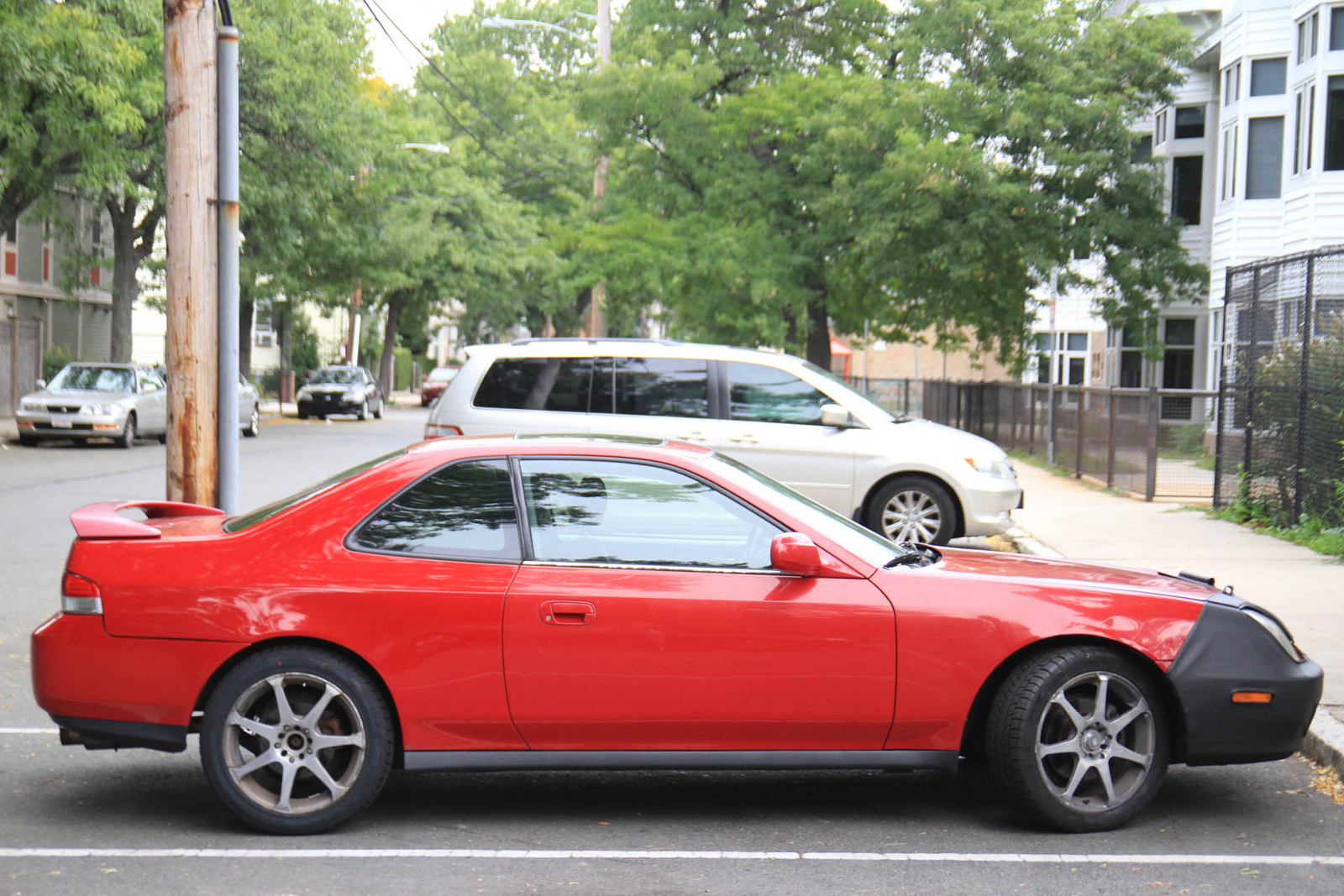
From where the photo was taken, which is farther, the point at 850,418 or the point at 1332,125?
the point at 1332,125

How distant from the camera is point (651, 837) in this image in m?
5.19

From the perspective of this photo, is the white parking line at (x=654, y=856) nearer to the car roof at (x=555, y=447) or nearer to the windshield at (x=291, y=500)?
the windshield at (x=291, y=500)

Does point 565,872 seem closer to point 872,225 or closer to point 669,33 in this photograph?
point 872,225

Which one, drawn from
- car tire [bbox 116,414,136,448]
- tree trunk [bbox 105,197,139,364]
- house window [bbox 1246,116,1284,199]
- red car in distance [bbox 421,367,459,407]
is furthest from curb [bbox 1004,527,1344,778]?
red car in distance [bbox 421,367,459,407]

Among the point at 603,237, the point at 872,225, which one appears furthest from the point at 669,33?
the point at 872,225

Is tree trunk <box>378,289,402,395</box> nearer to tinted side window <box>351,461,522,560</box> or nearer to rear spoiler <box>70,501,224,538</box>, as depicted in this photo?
rear spoiler <box>70,501,224,538</box>

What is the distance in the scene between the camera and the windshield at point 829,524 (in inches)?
211

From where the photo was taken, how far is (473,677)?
5.10 m

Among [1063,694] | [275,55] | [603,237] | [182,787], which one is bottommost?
[182,787]

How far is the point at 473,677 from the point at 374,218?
34.5 meters

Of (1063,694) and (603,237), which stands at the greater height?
(603,237)

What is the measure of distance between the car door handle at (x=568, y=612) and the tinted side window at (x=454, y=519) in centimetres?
25

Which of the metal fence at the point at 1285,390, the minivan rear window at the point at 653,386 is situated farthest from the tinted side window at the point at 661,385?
the metal fence at the point at 1285,390

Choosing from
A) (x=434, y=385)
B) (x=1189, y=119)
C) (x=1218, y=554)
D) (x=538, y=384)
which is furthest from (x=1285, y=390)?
(x=434, y=385)
